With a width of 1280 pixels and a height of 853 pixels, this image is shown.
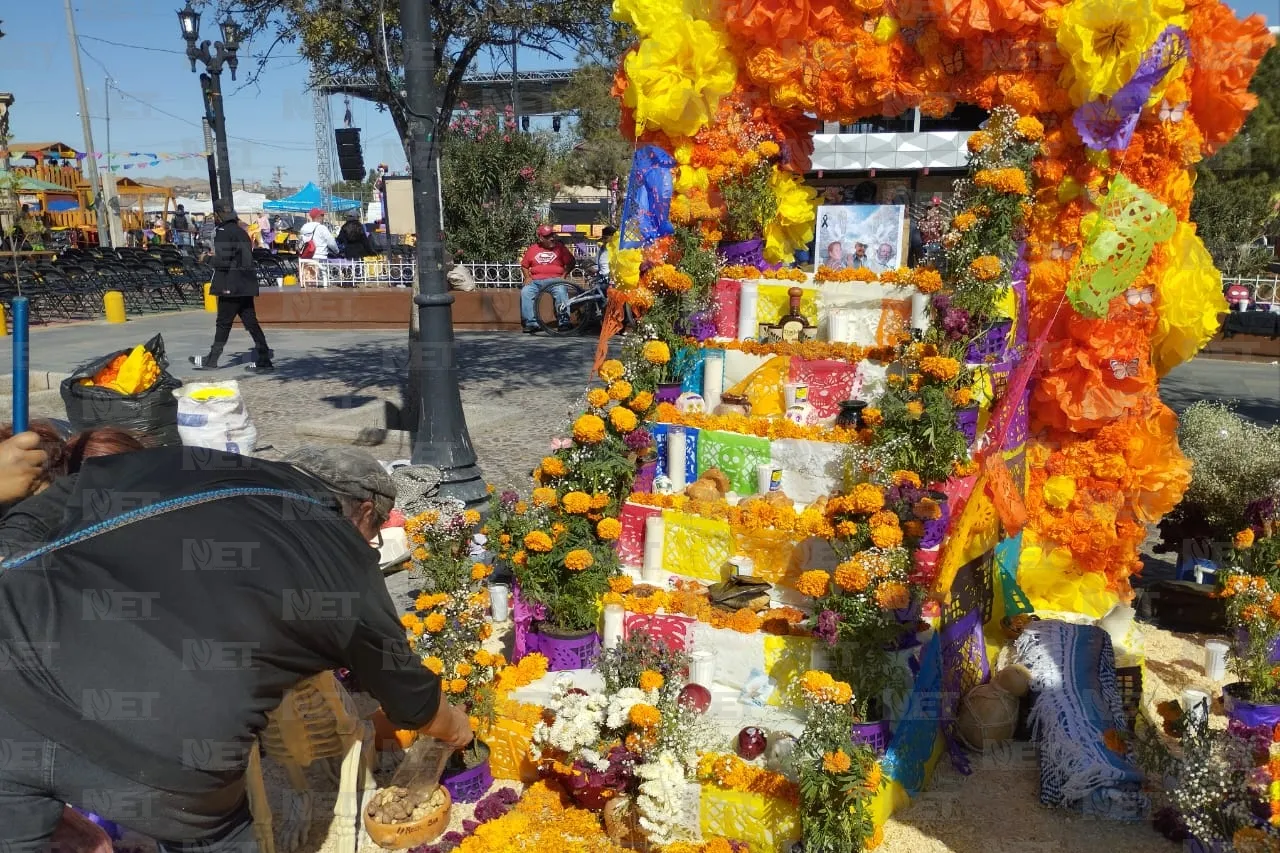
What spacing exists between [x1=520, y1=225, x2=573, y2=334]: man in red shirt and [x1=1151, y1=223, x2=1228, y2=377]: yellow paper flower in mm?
10668

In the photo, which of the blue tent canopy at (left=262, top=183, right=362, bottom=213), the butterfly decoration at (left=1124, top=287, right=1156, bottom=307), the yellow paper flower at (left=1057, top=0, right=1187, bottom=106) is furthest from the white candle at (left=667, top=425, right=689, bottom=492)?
the blue tent canopy at (left=262, top=183, right=362, bottom=213)

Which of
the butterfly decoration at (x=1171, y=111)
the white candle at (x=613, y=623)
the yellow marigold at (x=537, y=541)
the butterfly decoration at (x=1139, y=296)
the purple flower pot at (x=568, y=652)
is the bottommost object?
the purple flower pot at (x=568, y=652)

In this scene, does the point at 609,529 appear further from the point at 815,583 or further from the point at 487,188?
the point at 487,188

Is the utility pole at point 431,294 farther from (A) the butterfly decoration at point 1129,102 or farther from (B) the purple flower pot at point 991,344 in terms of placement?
(A) the butterfly decoration at point 1129,102

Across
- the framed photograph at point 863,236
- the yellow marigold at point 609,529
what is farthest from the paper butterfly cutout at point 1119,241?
the yellow marigold at point 609,529

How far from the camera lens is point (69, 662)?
1908 millimetres

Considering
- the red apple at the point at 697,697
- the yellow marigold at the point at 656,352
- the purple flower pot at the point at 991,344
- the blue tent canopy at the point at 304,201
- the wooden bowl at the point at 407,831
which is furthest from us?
the blue tent canopy at the point at 304,201

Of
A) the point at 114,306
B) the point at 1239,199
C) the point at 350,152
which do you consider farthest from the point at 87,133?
the point at 1239,199

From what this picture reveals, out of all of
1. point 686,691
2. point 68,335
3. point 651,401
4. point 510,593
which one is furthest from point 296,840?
point 68,335

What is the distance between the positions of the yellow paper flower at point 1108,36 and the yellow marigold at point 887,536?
8.50ft

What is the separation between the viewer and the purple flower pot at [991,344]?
4605 mm

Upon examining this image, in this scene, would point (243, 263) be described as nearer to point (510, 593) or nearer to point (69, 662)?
point (510, 593)

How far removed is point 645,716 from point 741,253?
3.87 metres

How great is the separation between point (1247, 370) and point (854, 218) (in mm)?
10507
